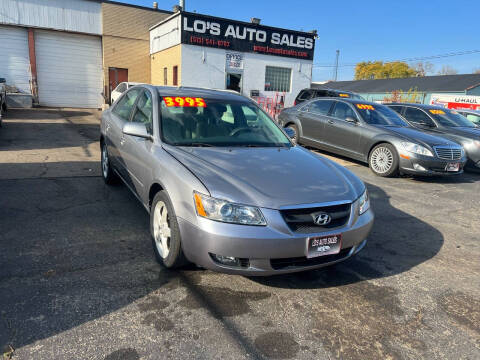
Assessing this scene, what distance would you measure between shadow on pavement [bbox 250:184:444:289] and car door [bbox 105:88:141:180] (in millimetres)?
2487

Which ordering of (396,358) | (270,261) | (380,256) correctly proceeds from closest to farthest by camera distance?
(396,358) → (270,261) → (380,256)

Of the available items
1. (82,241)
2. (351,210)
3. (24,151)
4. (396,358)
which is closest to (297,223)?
(351,210)

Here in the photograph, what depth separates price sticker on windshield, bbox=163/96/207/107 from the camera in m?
3.81

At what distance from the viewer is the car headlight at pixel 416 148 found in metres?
6.81

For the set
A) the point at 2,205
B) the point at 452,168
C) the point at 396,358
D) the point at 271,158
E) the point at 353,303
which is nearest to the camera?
the point at 396,358

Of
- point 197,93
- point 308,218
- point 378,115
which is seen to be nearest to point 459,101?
point 378,115

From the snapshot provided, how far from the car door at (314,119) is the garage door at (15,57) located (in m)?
16.9

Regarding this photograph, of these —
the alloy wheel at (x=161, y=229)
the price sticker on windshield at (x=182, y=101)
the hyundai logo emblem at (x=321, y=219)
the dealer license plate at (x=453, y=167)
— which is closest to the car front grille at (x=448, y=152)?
the dealer license plate at (x=453, y=167)

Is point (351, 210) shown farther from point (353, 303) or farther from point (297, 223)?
point (353, 303)

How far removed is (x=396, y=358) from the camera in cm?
218

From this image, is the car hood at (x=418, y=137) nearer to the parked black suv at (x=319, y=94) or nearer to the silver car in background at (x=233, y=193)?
the silver car in background at (x=233, y=193)

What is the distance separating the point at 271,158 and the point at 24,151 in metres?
6.26

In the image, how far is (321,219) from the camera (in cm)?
259

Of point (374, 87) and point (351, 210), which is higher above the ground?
point (374, 87)
